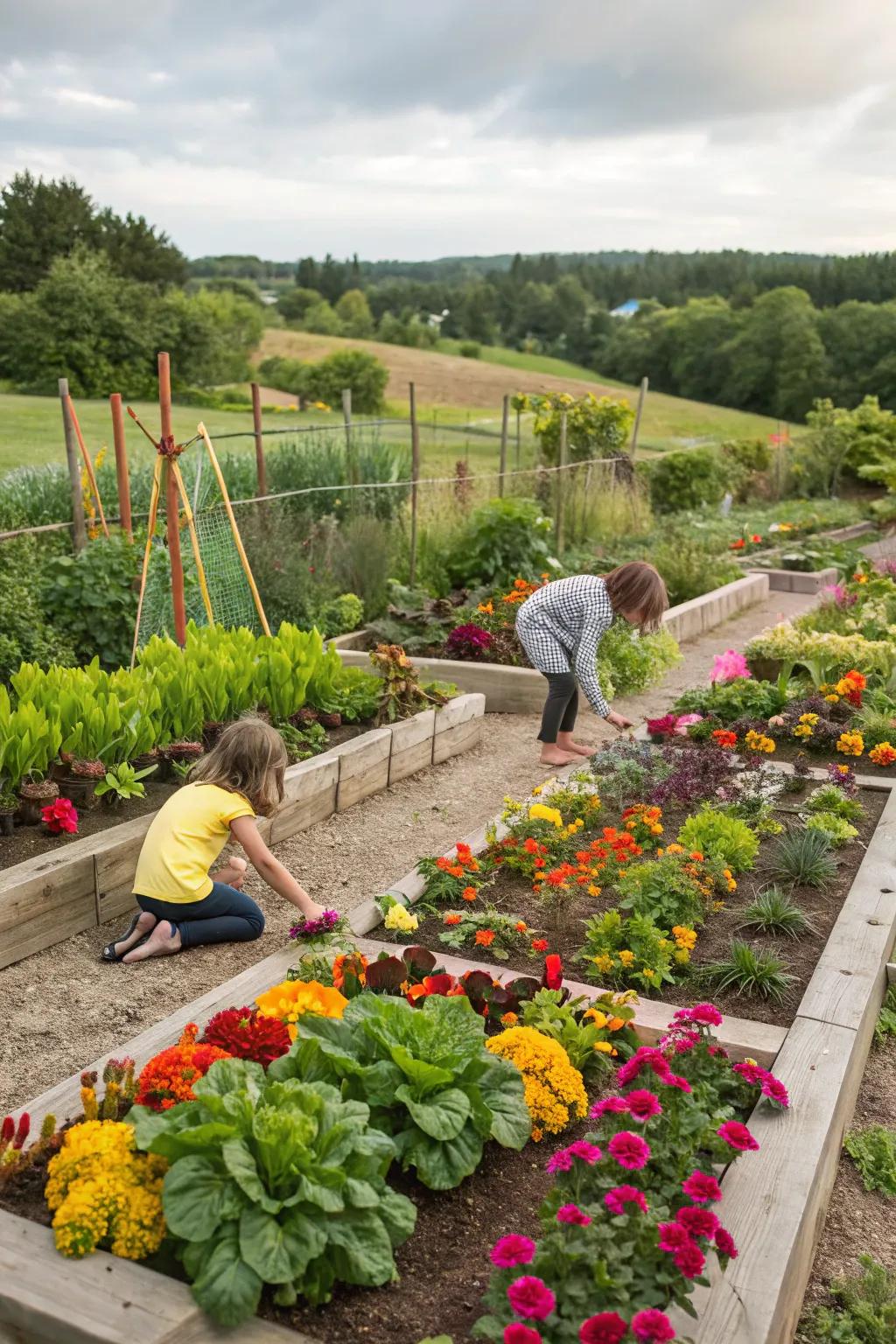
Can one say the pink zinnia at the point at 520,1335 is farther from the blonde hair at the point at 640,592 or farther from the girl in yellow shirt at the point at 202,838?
the blonde hair at the point at 640,592

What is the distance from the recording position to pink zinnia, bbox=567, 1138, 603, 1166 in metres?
2.17

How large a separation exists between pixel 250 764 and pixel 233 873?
664 mm

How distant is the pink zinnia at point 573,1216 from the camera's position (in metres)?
2.01

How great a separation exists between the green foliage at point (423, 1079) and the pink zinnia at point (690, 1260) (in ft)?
1.94

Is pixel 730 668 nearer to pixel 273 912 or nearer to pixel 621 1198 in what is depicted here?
pixel 273 912

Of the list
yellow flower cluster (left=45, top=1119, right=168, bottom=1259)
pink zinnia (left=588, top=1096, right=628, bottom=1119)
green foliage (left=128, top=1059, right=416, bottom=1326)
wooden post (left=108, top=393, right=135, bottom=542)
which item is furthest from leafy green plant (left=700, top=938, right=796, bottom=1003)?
wooden post (left=108, top=393, right=135, bottom=542)

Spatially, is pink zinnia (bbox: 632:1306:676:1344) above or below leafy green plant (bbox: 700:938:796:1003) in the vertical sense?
above

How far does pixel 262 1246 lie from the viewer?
80.2 inches

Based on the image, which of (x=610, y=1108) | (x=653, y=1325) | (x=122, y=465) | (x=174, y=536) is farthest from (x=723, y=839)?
(x=122, y=465)

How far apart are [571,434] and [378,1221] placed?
11.9m

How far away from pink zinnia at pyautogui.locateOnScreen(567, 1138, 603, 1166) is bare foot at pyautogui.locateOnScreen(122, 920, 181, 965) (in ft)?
7.14

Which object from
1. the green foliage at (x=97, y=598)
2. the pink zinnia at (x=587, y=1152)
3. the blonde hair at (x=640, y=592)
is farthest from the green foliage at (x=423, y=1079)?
the green foliage at (x=97, y=598)

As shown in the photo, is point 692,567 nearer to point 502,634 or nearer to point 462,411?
point 502,634

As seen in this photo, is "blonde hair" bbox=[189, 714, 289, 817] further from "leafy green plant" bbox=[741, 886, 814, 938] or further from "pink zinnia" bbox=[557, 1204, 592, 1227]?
"pink zinnia" bbox=[557, 1204, 592, 1227]
